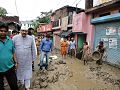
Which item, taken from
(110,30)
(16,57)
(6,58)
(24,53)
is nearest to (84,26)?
(110,30)

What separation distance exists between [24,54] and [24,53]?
24 mm

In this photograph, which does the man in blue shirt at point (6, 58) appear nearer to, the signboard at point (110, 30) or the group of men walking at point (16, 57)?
the group of men walking at point (16, 57)

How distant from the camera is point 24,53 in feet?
20.0

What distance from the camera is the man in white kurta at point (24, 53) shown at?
19.9 ft

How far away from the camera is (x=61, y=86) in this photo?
8625 millimetres

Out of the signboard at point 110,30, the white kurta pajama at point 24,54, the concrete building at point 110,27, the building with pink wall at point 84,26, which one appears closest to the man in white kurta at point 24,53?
the white kurta pajama at point 24,54

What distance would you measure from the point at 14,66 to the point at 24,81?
1025 millimetres

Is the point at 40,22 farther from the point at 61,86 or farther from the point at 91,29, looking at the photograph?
the point at 61,86

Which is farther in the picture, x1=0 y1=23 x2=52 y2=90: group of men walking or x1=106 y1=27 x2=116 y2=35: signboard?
x1=106 y1=27 x2=116 y2=35: signboard

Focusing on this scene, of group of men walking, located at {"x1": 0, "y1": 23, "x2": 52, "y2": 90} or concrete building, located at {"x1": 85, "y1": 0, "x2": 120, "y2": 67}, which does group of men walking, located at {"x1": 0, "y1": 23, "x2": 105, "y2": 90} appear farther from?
concrete building, located at {"x1": 85, "y1": 0, "x2": 120, "y2": 67}

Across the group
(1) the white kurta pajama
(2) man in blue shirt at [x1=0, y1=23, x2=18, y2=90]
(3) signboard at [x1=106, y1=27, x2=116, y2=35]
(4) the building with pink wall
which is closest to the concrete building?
(3) signboard at [x1=106, y1=27, x2=116, y2=35]

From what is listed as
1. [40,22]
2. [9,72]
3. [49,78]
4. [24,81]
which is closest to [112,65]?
[49,78]

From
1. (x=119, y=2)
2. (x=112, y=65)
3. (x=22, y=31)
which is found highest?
(x=119, y=2)

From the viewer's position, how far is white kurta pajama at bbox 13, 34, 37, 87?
6.06m
